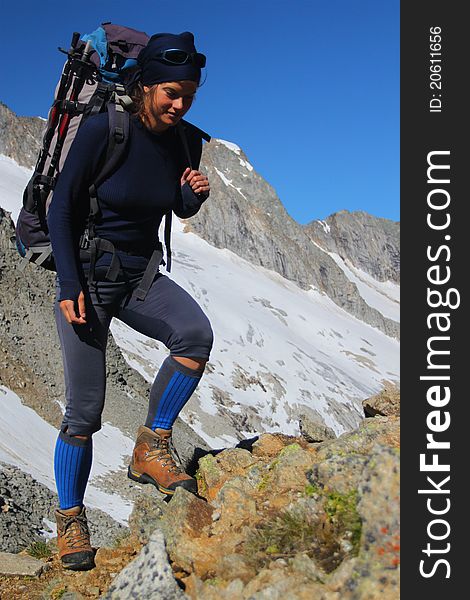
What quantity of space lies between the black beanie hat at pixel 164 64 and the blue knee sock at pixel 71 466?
9.84ft

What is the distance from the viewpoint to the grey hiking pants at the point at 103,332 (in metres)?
5.14

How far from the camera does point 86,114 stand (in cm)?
499

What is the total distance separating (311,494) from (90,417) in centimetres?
196

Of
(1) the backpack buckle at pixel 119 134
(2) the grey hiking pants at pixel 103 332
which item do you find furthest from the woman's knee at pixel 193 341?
(1) the backpack buckle at pixel 119 134

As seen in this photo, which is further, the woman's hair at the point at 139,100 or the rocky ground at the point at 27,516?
the rocky ground at the point at 27,516

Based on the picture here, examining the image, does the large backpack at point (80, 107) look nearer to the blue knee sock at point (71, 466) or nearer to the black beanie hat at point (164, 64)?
the black beanie hat at point (164, 64)

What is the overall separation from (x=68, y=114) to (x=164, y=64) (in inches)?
35.0

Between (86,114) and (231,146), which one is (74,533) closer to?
(86,114)

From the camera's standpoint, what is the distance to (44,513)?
12234 mm

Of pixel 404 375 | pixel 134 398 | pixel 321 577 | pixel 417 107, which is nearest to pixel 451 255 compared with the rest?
pixel 404 375

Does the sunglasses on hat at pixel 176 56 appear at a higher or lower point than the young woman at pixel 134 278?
higher

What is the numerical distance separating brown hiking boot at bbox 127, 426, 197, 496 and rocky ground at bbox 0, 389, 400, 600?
0.71 ft

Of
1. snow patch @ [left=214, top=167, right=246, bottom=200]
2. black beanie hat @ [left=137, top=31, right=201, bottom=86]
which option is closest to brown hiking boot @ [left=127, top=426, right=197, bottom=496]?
black beanie hat @ [left=137, top=31, right=201, bottom=86]

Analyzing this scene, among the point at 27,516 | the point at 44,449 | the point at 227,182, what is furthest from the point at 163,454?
the point at 227,182
